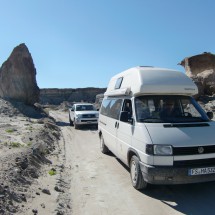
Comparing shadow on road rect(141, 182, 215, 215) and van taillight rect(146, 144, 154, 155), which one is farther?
van taillight rect(146, 144, 154, 155)

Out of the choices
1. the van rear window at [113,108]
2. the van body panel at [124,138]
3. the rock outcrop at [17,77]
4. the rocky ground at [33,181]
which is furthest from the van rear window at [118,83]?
the rock outcrop at [17,77]

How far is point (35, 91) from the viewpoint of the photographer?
31.2 meters

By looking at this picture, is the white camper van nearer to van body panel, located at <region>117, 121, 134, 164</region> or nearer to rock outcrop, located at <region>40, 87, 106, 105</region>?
van body panel, located at <region>117, 121, 134, 164</region>

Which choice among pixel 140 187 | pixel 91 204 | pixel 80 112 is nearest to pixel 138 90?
pixel 140 187

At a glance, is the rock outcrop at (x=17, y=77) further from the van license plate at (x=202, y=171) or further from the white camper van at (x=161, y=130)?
the van license plate at (x=202, y=171)

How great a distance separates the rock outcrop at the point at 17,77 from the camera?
29.6 meters

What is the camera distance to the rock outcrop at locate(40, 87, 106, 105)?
7575cm

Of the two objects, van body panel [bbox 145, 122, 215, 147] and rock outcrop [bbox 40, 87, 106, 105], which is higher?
rock outcrop [bbox 40, 87, 106, 105]

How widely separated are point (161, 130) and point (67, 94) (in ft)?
242

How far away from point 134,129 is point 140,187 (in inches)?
50.2

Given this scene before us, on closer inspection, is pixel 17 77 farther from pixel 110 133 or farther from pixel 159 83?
pixel 159 83

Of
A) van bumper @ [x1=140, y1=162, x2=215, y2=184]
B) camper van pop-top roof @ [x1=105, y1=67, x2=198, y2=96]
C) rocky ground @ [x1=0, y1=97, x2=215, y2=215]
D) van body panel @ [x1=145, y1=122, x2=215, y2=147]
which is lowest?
rocky ground @ [x1=0, y1=97, x2=215, y2=215]

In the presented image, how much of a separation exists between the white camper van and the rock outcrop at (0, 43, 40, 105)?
2350 cm

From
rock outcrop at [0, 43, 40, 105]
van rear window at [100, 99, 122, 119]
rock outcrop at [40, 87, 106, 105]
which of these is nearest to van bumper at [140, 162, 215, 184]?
van rear window at [100, 99, 122, 119]
